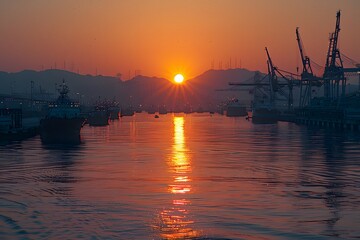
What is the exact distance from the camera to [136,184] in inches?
1745

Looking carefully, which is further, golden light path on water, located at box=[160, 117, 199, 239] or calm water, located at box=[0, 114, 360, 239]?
calm water, located at box=[0, 114, 360, 239]

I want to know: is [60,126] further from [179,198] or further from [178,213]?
[178,213]

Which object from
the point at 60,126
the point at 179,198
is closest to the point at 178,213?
the point at 179,198

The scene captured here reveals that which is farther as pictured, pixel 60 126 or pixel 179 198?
pixel 60 126

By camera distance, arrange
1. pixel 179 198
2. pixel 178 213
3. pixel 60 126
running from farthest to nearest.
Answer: pixel 60 126 < pixel 179 198 < pixel 178 213

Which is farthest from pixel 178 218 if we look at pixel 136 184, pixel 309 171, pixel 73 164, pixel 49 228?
pixel 73 164

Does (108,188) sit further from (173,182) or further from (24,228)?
(24,228)

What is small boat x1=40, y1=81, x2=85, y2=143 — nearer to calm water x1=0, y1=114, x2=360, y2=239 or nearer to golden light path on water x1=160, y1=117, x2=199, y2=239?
calm water x1=0, y1=114, x2=360, y2=239

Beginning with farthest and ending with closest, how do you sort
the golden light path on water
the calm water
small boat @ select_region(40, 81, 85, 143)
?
small boat @ select_region(40, 81, 85, 143), the calm water, the golden light path on water

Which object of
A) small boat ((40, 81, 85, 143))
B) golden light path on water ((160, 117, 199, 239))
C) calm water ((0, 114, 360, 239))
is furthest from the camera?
small boat ((40, 81, 85, 143))

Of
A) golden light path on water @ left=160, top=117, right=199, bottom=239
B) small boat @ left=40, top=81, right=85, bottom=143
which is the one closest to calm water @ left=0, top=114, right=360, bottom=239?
golden light path on water @ left=160, top=117, right=199, bottom=239

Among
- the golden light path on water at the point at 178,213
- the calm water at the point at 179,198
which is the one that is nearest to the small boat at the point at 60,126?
the calm water at the point at 179,198

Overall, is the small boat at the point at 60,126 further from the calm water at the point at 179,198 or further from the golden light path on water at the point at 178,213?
the golden light path on water at the point at 178,213

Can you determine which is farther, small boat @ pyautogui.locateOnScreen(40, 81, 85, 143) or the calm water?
small boat @ pyautogui.locateOnScreen(40, 81, 85, 143)
